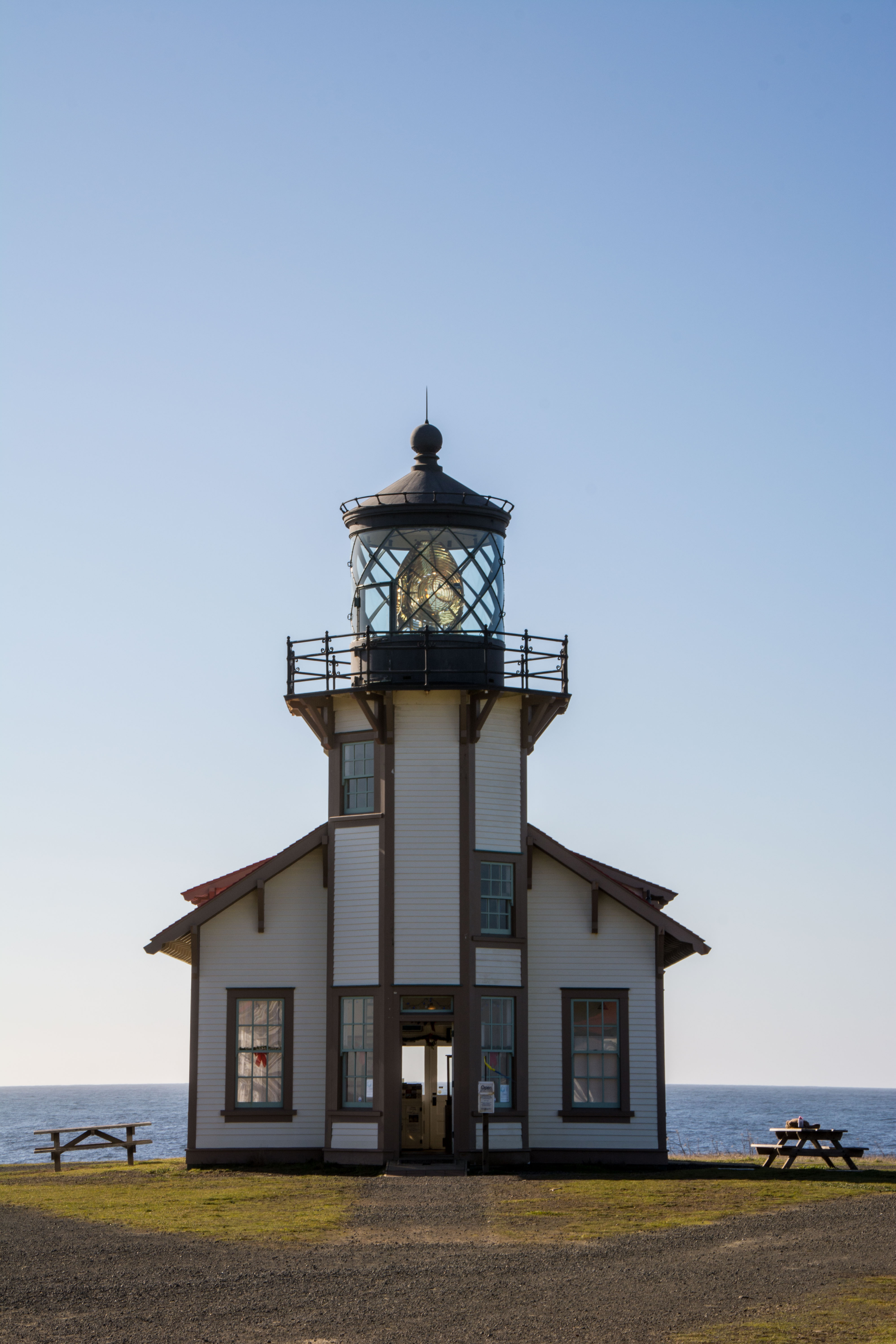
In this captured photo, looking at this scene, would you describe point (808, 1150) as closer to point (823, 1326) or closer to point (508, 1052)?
point (508, 1052)

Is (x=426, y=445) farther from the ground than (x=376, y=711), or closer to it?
farther from the ground

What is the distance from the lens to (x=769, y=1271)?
1419 centimetres

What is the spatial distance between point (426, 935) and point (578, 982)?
2.83m

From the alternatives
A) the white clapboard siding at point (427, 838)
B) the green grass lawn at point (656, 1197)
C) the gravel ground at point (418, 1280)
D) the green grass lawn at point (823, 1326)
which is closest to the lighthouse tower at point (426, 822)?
the white clapboard siding at point (427, 838)

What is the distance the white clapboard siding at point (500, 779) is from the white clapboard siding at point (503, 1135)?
13.4 ft

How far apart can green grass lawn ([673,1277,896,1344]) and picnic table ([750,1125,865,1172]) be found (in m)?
10.8

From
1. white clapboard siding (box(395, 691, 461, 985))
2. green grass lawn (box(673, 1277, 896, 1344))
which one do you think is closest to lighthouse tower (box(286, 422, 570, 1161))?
white clapboard siding (box(395, 691, 461, 985))

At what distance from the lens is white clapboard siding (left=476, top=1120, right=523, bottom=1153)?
2409 cm

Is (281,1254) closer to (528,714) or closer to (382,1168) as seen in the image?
(382,1168)

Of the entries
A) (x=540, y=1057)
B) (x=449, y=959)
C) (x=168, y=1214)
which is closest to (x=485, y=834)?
(x=449, y=959)

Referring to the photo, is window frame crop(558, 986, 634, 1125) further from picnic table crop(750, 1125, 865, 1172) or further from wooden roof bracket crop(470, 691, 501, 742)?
wooden roof bracket crop(470, 691, 501, 742)

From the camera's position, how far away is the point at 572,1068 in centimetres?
2538

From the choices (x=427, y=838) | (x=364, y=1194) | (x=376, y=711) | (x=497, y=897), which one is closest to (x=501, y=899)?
(x=497, y=897)

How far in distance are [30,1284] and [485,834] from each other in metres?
12.2
